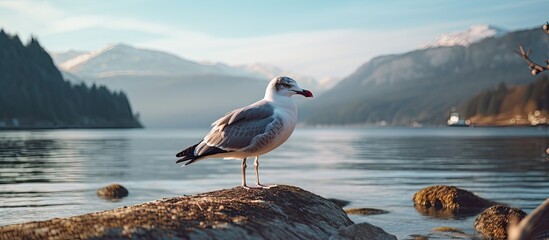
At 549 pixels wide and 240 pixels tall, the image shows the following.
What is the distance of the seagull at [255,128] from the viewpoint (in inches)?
497

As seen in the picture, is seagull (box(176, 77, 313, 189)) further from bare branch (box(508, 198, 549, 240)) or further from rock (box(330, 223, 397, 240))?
bare branch (box(508, 198, 549, 240))

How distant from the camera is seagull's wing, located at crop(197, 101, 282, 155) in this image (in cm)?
1262

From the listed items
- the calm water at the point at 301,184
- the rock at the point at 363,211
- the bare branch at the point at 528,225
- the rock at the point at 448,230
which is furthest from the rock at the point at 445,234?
the bare branch at the point at 528,225

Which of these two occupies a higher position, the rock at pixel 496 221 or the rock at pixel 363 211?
the rock at pixel 496 221

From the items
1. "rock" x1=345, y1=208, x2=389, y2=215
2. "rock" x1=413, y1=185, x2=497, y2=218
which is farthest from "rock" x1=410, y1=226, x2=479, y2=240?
"rock" x1=345, y1=208, x2=389, y2=215

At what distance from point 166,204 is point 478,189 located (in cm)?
3170

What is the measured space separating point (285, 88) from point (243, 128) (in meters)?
1.11

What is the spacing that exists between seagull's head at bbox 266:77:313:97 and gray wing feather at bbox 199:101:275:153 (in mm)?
335

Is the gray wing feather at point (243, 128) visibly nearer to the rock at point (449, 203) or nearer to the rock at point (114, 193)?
the rock at point (449, 203)

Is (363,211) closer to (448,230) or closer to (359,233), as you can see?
(448,230)

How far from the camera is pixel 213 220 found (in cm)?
952

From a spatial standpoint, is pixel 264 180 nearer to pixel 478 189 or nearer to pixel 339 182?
pixel 339 182

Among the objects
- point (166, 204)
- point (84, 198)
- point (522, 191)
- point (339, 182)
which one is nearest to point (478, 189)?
point (522, 191)

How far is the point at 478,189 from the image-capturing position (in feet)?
129
